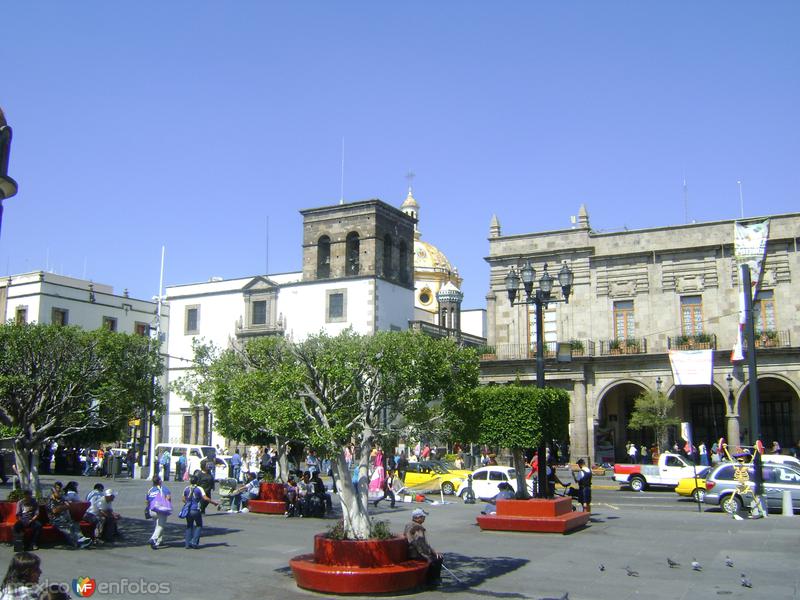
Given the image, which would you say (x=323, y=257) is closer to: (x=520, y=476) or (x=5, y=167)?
(x=520, y=476)

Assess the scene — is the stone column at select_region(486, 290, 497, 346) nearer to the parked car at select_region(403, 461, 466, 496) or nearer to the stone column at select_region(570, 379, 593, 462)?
the stone column at select_region(570, 379, 593, 462)

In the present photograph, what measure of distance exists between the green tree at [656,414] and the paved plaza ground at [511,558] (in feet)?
49.3

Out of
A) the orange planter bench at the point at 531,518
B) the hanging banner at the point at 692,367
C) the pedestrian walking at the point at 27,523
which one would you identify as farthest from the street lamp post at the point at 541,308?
the hanging banner at the point at 692,367

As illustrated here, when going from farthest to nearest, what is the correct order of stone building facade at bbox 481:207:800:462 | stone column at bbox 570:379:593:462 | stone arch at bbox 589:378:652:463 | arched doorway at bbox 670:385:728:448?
1. stone arch at bbox 589:378:652:463
2. stone column at bbox 570:379:593:462
3. arched doorway at bbox 670:385:728:448
4. stone building facade at bbox 481:207:800:462

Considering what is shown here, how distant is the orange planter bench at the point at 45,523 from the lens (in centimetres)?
1430

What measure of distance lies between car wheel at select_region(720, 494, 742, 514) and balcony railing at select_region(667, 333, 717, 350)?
16.5 meters

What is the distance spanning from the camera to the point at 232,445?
48.6m

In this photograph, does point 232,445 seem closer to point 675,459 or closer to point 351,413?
point 675,459

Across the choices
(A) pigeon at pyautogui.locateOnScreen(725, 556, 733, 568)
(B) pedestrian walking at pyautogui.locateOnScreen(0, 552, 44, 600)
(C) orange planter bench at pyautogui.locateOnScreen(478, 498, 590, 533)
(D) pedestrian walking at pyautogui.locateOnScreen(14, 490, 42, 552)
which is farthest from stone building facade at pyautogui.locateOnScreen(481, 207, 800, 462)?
(B) pedestrian walking at pyautogui.locateOnScreen(0, 552, 44, 600)

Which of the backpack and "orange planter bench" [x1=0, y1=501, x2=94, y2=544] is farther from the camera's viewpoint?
the backpack

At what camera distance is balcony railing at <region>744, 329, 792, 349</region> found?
116ft

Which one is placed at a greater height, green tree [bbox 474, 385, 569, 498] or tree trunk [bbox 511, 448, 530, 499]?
green tree [bbox 474, 385, 569, 498]

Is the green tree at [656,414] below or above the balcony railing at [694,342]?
below

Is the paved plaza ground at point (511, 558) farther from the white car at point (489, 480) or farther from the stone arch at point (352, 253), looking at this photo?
the stone arch at point (352, 253)
